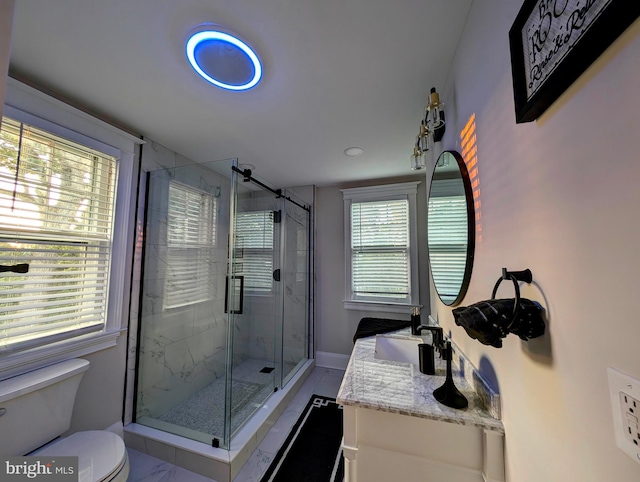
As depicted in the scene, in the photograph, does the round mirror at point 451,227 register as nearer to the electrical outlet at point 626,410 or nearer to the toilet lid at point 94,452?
the electrical outlet at point 626,410

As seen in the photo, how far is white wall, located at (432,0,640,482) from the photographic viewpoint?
41 cm

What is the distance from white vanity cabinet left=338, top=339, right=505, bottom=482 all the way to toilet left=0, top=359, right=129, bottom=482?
1181 millimetres

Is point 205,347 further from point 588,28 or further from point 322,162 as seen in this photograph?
point 588,28

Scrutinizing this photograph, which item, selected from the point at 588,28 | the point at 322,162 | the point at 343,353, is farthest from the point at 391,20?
the point at 343,353

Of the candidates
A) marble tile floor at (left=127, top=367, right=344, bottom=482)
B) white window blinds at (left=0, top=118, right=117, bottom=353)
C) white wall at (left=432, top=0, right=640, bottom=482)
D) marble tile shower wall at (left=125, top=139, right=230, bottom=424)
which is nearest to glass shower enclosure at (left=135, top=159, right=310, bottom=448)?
marble tile shower wall at (left=125, top=139, right=230, bottom=424)

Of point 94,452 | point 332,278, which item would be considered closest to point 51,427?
point 94,452

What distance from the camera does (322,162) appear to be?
2607mm

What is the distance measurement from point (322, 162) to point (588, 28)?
7.41 ft

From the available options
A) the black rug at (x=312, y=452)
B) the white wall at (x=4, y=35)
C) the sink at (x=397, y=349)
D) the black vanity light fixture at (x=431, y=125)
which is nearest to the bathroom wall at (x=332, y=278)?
the black rug at (x=312, y=452)

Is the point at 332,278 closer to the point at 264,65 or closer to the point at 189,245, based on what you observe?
the point at 189,245

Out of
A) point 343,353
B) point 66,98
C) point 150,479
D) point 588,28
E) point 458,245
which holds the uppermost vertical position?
point 66,98

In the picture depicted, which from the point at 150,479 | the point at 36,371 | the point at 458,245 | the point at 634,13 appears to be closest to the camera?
the point at 634,13

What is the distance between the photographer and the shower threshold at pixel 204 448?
5.20 ft

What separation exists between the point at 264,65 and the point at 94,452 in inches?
86.6
